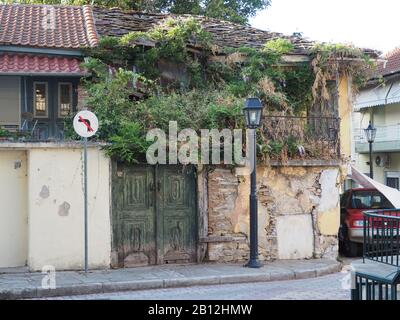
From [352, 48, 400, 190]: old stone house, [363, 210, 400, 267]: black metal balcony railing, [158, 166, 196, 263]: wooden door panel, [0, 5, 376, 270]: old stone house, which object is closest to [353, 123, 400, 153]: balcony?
A: [352, 48, 400, 190]: old stone house

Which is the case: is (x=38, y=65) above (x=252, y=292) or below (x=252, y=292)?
above

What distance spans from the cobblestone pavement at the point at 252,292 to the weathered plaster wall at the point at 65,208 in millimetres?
1834

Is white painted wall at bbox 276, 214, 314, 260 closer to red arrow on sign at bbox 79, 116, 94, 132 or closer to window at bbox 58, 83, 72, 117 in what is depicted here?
red arrow on sign at bbox 79, 116, 94, 132

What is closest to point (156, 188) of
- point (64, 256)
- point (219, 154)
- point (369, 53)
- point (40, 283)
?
point (219, 154)

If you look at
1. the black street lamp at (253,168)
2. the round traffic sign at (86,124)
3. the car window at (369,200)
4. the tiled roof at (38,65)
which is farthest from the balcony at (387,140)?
the round traffic sign at (86,124)

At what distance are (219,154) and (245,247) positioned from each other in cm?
224

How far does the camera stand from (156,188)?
12.6 meters

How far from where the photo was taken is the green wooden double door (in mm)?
12344

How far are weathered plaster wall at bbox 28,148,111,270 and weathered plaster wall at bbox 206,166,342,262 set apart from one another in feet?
7.99

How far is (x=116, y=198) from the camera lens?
40.4ft

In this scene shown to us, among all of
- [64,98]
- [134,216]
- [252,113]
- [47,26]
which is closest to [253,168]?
[252,113]

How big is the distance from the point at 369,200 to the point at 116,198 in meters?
7.05

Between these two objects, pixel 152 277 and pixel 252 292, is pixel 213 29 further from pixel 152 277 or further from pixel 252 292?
pixel 252 292
